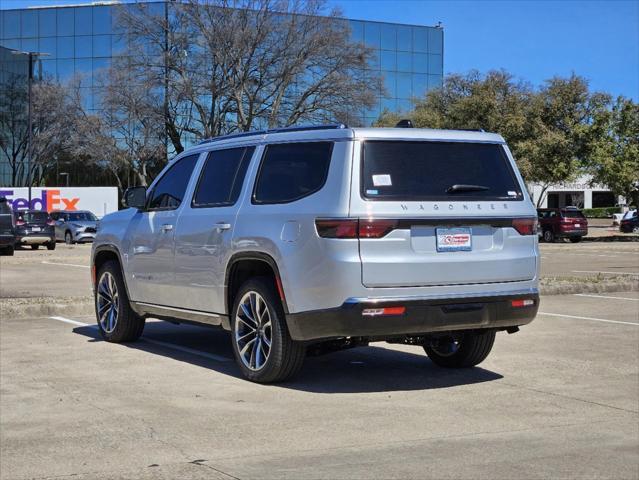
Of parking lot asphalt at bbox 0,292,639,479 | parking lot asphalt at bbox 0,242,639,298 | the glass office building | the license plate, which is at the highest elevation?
the glass office building

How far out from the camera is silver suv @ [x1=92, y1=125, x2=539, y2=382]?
7.15 metres

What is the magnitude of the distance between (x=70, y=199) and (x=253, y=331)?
52074 mm

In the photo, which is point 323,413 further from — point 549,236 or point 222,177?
point 549,236

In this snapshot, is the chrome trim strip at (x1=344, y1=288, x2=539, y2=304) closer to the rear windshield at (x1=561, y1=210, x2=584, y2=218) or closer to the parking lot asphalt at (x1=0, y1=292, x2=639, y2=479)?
the parking lot asphalt at (x1=0, y1=292, x2=639, y2=479)

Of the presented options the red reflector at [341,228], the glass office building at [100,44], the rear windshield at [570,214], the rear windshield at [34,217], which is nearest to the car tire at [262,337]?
the red reflector at [341,228]

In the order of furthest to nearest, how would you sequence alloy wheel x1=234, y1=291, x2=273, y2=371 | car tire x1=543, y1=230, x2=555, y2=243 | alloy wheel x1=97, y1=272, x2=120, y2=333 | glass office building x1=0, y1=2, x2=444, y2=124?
glass office building x1=0, y1=2, x2=444, y2=124, car tire x1=543, y1=230, x2=555, y2=243, alloy wheel x1=97, y1=272, x2=120, y2=333, alloy wheel x1=234, y1=291, x2=273, y2=371

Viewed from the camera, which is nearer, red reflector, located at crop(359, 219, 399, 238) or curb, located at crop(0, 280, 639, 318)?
red reflector, located at crop(359, 219, 399, 238)

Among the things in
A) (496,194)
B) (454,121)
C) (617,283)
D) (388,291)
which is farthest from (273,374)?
(454,121)

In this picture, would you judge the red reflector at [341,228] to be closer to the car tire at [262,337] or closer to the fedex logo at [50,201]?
the car tire at [262,337]

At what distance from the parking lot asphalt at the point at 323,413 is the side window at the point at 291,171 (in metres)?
1.59

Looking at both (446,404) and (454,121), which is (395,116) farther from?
(446,404)

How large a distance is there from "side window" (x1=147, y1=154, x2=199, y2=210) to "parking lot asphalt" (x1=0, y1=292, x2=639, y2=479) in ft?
5.04

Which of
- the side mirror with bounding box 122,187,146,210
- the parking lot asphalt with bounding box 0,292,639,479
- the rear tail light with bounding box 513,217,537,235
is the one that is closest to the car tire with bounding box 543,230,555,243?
the parking lot asphalt with bounding box 0,292,639,479

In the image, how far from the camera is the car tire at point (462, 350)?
27.8 feet
